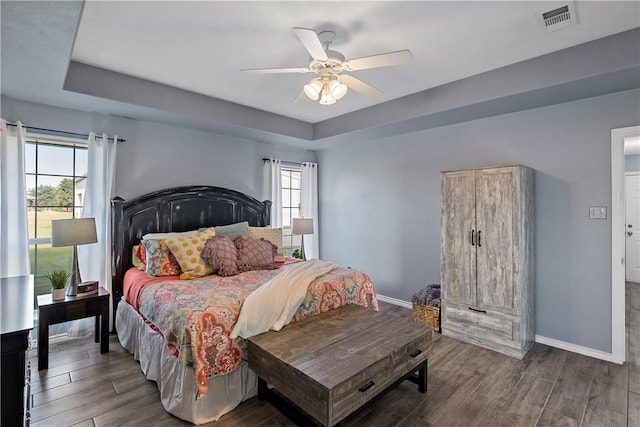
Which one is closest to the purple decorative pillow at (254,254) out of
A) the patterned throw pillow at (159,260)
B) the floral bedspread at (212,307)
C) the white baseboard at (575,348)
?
the floral bedspread at (212,307)

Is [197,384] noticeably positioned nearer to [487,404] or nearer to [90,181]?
[487,404]

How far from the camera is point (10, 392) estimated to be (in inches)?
50.8

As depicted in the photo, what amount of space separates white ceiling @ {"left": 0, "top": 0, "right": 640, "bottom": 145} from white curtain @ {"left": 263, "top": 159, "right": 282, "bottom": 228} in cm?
122

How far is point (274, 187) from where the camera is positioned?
498cm

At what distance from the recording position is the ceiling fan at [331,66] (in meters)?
2.04

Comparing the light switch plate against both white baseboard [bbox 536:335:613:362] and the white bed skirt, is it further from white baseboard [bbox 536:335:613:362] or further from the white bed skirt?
the white bed skirt

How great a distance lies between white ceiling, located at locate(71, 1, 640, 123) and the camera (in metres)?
2.05

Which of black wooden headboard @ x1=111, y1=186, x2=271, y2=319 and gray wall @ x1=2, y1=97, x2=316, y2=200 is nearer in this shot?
gray wall @ x1=2, y1=97, x2=316, y2=200

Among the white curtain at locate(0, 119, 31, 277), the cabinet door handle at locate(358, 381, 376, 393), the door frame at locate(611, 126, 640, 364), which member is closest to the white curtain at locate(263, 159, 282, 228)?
the white curtain at locate(0, 119, 31, 277)

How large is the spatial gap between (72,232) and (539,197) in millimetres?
4659

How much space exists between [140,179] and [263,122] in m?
1.69

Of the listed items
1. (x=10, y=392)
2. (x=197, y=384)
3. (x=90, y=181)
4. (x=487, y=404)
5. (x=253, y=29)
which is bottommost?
(x=487, y=404)

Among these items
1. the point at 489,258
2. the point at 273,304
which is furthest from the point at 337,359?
the point at 489,258

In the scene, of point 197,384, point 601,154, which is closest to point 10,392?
point 197,384
